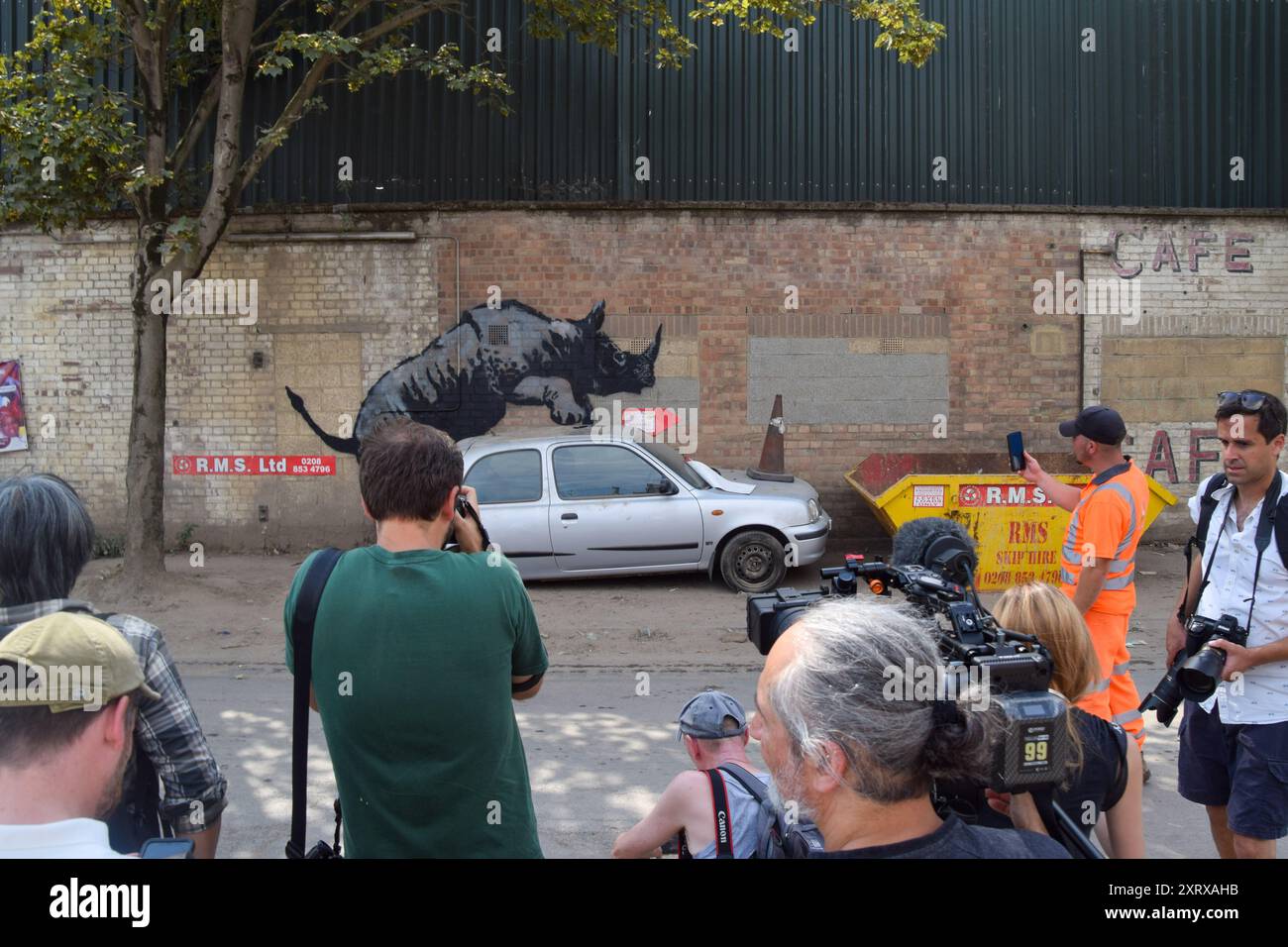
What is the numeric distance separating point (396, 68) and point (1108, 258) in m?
8.90

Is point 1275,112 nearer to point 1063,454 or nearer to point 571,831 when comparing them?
point 1063,454

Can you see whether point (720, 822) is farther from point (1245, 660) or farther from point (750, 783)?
point (1245, 660)

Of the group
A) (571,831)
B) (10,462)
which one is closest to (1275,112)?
(571,831)

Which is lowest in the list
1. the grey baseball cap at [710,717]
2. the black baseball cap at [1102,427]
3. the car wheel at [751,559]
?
the car wheel at [751,559]

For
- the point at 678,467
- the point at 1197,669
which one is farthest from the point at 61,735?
the point at 678,467

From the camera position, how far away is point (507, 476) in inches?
409

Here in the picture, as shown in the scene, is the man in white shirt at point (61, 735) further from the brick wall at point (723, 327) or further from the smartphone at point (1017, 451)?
the brick wall at point (723, 327)

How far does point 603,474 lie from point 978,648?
8.32m

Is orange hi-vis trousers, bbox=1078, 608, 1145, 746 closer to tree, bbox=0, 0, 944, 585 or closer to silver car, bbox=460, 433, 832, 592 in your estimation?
silver car, bbox=460, 433, 832, 592

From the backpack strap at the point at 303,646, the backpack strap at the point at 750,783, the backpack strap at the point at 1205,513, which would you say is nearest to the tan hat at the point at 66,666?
the backpack strap at the point at 303,646

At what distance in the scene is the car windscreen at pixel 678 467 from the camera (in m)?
10.5

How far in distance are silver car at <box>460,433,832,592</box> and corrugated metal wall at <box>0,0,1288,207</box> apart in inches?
169

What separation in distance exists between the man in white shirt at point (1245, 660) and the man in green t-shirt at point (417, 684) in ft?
8.17

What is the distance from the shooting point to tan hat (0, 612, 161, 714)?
1.87m
